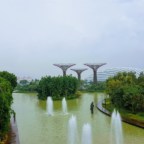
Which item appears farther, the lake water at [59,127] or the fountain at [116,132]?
the lake water at [59,127]

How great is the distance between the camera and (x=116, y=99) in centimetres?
2367

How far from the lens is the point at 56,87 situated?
3603 cm

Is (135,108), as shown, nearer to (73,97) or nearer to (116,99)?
(116,99)

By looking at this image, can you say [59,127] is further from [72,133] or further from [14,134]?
[72,133]

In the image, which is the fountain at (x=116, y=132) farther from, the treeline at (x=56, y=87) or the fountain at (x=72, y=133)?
the treeline at (x=56, y=87)

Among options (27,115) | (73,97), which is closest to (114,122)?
(27,115)

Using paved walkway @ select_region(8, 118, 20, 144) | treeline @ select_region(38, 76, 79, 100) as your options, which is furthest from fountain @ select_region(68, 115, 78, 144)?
treeline @ select_region(38, 76, 79, 100)

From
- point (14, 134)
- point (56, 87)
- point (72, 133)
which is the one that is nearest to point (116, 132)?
point (72, 133)

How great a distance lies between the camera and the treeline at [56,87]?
3584cm

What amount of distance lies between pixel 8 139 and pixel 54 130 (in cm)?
315

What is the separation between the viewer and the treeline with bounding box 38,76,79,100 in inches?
1411

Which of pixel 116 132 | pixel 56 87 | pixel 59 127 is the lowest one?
pixel 116 132

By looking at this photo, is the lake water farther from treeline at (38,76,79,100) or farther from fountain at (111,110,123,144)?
treeline at (38,76,79,100)

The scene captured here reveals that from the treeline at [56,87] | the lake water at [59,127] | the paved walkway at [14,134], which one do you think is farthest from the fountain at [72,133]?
the treeline at [56,87]
